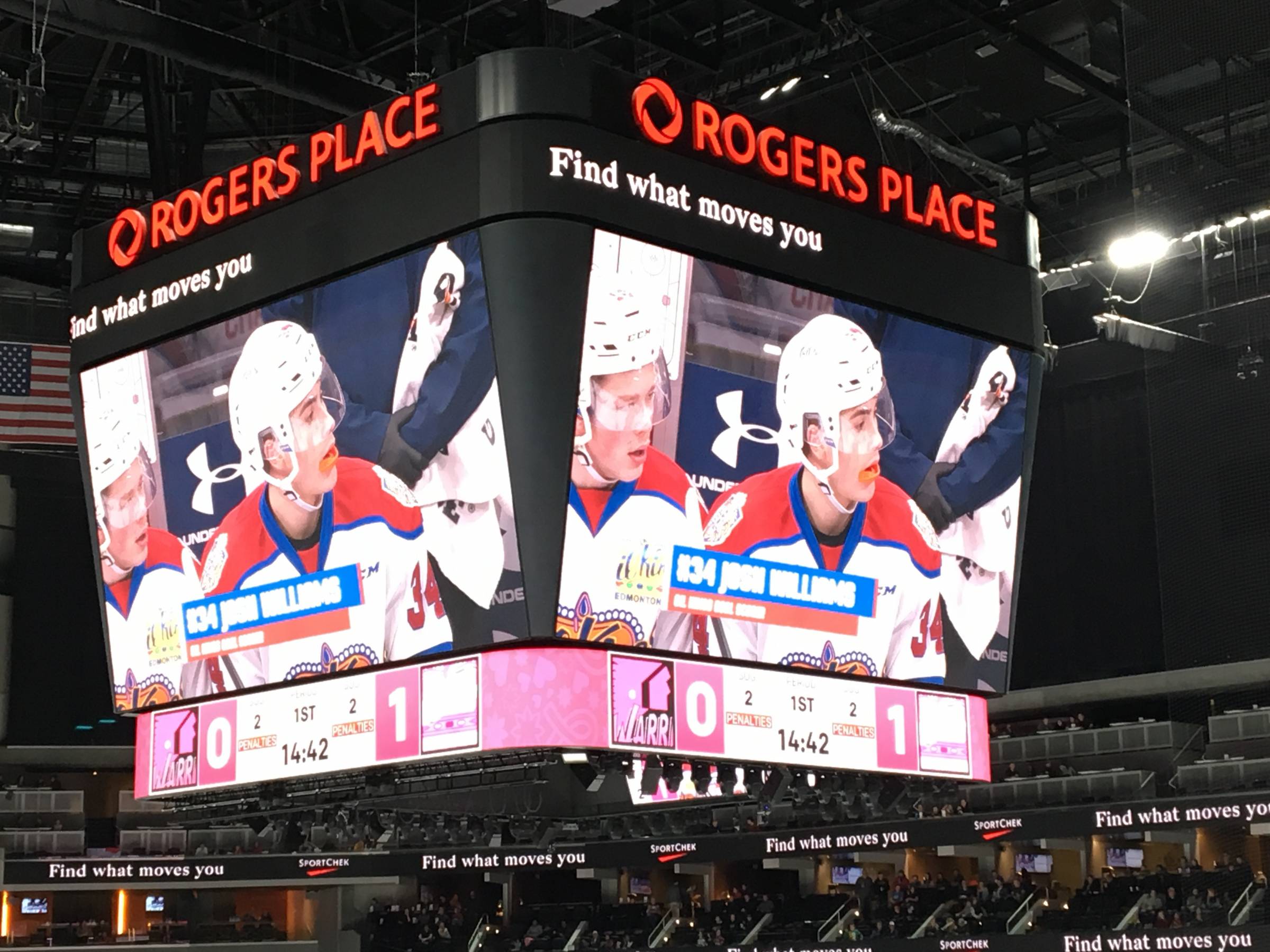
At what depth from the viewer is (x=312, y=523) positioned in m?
11.7

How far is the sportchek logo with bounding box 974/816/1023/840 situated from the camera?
27078 mm

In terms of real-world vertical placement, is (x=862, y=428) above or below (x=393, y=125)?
below

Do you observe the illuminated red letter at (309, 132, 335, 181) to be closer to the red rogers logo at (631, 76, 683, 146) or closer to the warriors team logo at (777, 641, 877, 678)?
the red rogers logo at (631, 76, 683, 146)

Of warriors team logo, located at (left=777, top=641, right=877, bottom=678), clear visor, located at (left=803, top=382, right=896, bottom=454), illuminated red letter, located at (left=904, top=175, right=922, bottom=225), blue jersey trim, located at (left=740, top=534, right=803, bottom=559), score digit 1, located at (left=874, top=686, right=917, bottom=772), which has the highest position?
illuminated red letter, located at (left=904, top=175, right=922, bottom=225)

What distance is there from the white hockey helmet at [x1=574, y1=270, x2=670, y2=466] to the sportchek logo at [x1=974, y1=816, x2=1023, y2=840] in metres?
18.0

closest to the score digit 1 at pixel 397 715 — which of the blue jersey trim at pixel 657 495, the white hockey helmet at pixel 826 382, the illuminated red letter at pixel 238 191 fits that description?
the blue jersey trim at pixel 657 495

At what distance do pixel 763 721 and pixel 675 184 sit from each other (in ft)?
11.2

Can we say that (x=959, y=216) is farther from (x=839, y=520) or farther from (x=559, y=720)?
(x=559, y=720)

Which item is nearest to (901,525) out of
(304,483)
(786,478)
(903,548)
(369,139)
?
(903,548)

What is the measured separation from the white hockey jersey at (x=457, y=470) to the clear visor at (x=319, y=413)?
548mm

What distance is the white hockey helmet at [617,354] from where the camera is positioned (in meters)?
10.6

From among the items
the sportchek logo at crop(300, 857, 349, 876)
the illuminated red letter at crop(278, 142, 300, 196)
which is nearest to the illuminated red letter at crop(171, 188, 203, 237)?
the illuminated red letter at crop(278, 142, 300, 196)

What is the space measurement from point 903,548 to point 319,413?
3995 millimetres

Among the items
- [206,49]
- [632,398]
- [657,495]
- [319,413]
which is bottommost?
[657,495]
